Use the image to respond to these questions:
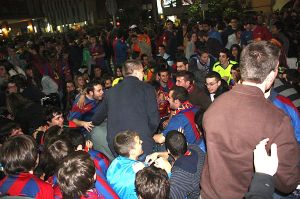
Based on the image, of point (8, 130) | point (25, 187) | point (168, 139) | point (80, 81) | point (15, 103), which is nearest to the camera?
point (25, 187)

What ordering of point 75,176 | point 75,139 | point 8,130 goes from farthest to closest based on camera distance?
point 8,130, point 75,139, point 75,176

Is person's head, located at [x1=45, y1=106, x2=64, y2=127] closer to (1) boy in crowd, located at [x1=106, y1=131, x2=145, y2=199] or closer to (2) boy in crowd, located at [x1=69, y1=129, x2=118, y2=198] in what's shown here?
(2) boy in crowd, located at [x1=69, y1=129, x2=118, y2=198]

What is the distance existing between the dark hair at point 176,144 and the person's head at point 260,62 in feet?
4.29

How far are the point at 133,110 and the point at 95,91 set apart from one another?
4.56 feet

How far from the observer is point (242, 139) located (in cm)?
179

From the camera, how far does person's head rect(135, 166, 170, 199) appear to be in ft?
7.86

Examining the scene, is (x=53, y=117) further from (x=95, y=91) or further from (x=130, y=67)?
(x=130, y=67)

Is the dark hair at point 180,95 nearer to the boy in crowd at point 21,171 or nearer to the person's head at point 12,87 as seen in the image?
the boy in crowd at point 21,171

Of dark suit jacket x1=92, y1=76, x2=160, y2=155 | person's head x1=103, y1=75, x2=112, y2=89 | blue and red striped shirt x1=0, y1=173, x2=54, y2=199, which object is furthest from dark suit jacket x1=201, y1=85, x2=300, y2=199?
person's head x1=103, y1=75, x2=112, y2=89

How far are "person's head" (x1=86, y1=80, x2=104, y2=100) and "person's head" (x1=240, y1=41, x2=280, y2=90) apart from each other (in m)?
3.26

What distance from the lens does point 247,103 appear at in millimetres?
1818

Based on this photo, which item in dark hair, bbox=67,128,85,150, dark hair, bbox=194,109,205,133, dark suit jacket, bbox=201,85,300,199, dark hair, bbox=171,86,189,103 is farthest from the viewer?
dark hair, bbox=171,86,189,103

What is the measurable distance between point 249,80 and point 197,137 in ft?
6.42

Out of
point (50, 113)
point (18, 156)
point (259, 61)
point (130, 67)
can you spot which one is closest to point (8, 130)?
point (50, 113)
